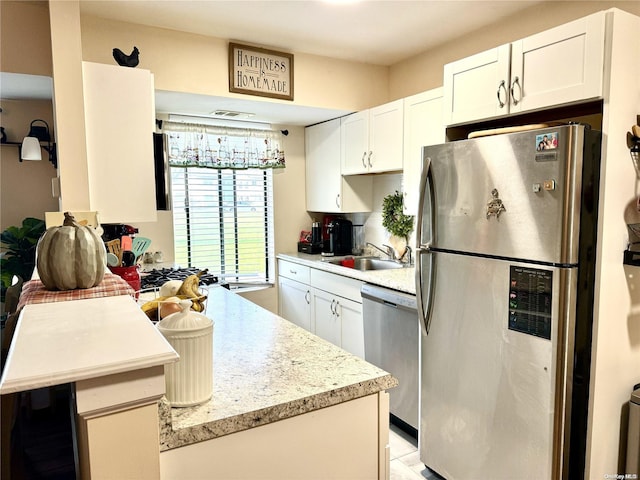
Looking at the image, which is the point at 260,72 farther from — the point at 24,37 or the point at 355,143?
the point at 24,37

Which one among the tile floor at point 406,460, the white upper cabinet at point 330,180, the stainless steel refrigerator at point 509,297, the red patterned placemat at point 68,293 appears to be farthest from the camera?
the white upper cabinet at point 330,180

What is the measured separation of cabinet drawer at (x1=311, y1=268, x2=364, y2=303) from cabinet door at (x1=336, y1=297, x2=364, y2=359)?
5 centimetres

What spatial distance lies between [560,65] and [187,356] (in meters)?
1.83

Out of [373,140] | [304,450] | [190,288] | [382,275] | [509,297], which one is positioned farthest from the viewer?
[373,140]

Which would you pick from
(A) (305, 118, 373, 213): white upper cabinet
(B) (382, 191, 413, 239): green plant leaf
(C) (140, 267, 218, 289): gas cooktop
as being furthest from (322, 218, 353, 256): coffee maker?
(C) (140, 267, 218, 289): gas cooktop

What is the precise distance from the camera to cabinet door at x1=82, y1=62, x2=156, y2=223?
1.97 m

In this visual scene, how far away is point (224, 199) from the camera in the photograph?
3.92m

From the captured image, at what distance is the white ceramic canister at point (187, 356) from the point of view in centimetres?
91

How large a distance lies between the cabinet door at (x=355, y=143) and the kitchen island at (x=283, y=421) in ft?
7.53

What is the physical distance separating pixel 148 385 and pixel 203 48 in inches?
106

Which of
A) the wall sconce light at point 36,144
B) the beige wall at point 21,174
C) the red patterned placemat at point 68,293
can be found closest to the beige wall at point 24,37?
the wall sconce light at point 36,144

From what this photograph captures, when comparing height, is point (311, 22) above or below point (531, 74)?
above

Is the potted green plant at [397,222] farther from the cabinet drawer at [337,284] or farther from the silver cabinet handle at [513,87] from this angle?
the silver cabinet handle at [513,87]

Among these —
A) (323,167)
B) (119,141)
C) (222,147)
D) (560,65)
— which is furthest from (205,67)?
(560,65)
